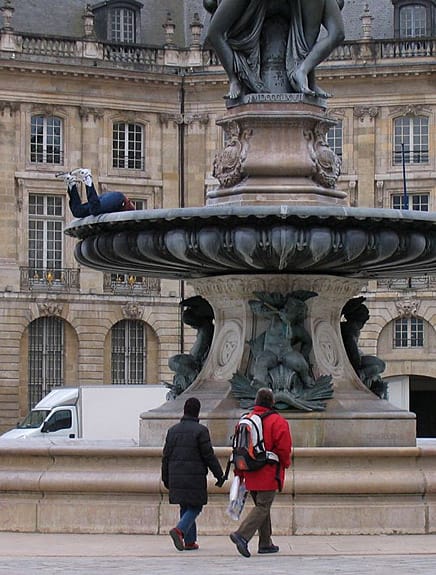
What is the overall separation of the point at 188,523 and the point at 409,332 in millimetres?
49047

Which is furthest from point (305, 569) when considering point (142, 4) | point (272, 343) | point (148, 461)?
point (142, 4)

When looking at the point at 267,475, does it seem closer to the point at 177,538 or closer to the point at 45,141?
the point at 177,538

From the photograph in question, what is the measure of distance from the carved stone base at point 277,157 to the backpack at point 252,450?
3.97 metres

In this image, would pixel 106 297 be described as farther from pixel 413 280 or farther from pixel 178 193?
pixel 413 280

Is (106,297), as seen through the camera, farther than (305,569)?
Yes

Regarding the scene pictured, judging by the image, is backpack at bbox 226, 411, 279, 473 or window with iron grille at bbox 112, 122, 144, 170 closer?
backpack at bbox 226, 411, 279, 473

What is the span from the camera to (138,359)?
211ft

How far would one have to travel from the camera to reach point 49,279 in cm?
6362

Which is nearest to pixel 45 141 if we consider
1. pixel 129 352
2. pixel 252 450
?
pixel 129 352

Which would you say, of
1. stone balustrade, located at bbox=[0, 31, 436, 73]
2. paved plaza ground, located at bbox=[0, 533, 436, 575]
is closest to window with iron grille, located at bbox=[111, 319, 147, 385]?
stone balustrade, located at bbox=[0, 31, 436, 73]

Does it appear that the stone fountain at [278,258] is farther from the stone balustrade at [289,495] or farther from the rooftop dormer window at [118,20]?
the rooftop dormer window at [118,20]

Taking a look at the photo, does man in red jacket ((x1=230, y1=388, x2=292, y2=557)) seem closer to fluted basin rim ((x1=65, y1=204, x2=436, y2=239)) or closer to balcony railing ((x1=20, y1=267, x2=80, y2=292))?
fluted basin rim ((x1=65, y1=204, x2=436, y2=239))

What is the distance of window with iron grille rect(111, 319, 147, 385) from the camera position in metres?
64.2

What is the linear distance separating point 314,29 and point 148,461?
202 inches
